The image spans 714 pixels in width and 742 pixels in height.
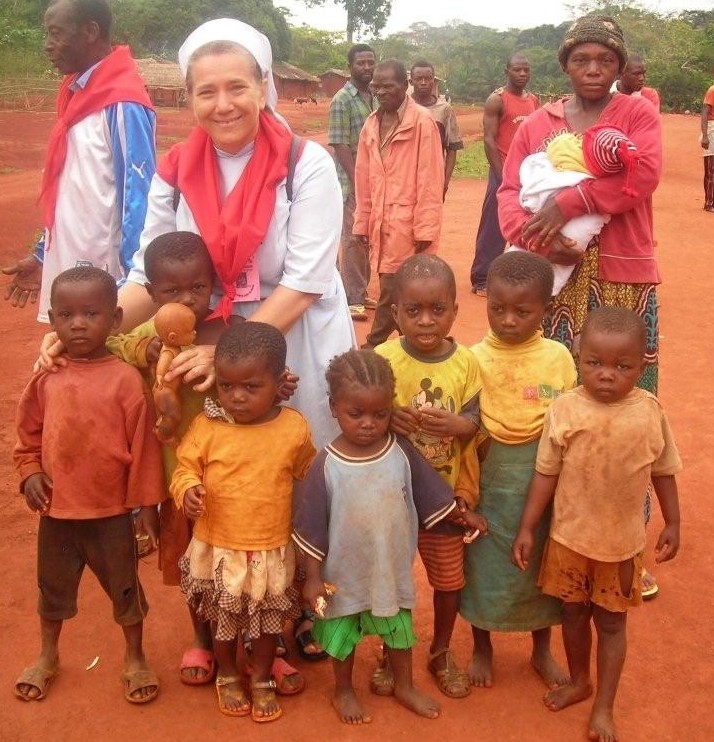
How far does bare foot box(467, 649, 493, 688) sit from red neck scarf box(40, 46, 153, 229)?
98.5 inches

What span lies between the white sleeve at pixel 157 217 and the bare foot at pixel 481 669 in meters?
1.81

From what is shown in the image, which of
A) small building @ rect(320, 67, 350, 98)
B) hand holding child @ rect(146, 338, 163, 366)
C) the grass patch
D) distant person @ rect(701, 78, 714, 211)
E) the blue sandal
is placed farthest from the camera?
small building @ rect(320, 67, 350, 98)

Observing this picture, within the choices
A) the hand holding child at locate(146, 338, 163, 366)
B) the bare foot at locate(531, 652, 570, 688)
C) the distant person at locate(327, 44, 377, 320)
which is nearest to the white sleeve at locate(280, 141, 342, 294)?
the hand holding child at locate(146, 338, 163, 366)

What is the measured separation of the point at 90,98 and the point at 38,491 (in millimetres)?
1673

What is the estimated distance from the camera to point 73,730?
2.73m

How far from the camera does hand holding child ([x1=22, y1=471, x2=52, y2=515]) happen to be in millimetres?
2646

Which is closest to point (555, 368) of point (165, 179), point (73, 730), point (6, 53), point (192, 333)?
point (192, 333)

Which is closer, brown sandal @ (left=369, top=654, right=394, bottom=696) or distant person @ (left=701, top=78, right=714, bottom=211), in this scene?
brown sandal @ (left=369, top=654, right=394, bottom=696)

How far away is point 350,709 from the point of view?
2.78 m

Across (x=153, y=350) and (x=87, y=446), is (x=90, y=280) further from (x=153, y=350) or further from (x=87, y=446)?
(x=87, y=446)

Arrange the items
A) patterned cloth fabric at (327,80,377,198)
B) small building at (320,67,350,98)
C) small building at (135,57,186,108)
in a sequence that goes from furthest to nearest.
Result: small building at (320,67,350,98), small building at (135,57,186,108), patterned cloth fabric at (327,80,377,198)

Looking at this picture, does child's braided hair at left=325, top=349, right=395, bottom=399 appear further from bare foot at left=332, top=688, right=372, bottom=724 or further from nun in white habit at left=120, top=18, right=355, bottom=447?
bare foot at left=332, top=688, right=372, bottom=724

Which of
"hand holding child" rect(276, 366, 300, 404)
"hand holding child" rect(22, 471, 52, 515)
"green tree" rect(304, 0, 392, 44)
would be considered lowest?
"hand holding child" rect(22, 471, 52, 515)

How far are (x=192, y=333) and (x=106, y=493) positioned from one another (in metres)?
0.61
